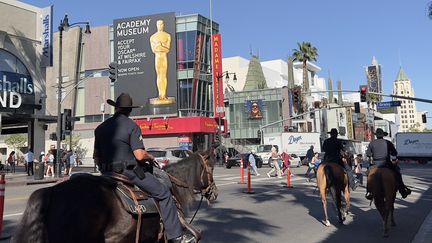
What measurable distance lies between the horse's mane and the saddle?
74 cm

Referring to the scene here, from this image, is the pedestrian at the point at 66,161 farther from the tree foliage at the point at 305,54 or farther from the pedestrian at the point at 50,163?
the tree foliage at the point at 305,54

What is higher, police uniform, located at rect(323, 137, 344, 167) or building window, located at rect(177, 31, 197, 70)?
building window, located at rect(177, 31, 197, 70)

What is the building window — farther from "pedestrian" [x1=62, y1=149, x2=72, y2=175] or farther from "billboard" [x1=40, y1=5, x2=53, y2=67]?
"pedestrian" [x1=62, y1=149, x2=72, y2=175]

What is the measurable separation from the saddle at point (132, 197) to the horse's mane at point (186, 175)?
0.74 meters

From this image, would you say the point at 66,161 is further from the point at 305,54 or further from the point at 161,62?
the point at 305,54

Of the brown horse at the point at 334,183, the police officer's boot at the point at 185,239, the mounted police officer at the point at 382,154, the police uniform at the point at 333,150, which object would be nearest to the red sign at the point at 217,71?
the police uniform at the point at 333,150

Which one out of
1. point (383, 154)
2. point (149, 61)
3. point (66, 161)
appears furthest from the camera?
point (149, 61)

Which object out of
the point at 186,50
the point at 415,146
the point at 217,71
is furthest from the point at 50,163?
the point at 415,146

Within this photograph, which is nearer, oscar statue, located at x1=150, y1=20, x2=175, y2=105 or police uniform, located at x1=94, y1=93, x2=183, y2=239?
police uniform, located at x1=94, y1=93, x2=183, y2=239

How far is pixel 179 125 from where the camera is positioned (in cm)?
5444

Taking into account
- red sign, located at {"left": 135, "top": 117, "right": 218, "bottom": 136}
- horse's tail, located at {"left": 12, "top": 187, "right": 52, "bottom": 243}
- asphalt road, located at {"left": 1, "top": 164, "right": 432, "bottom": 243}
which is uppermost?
red sign, located at {"left": 135, "top": 117, "right": 218, "bottom": 136}

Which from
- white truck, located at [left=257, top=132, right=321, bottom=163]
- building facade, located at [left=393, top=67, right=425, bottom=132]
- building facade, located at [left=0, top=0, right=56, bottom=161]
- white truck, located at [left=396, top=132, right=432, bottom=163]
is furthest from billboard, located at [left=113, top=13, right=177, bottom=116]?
building facade, located at [left=393, top=67, right=425, bottom=132]

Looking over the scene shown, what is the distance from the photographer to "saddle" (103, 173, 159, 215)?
14.4 ft

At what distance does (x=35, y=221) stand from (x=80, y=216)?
14.5 inches
